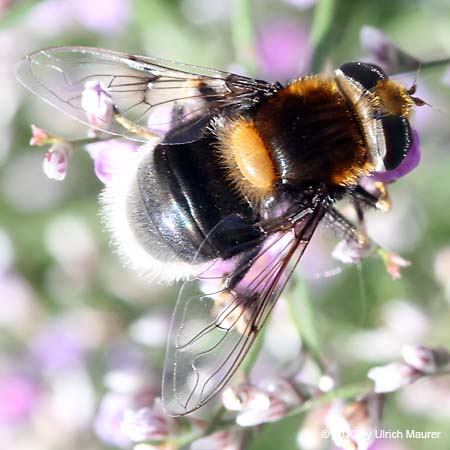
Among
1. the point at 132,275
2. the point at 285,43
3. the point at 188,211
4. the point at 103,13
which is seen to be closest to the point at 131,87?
the point at 188,211

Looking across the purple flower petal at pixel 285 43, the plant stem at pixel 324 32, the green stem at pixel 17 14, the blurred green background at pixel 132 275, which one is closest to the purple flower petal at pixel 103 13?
the blurred green background at pixel 132 275

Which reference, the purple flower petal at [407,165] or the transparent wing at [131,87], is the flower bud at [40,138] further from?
the purple flower petal at [407,165]

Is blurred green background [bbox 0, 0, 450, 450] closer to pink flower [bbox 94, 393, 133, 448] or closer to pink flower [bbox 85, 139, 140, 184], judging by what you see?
pink flower [bbox 94, 393, 133, 448]

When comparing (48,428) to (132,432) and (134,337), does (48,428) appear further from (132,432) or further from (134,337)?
(132,432)

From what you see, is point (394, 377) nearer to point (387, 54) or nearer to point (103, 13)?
point (387, 54)

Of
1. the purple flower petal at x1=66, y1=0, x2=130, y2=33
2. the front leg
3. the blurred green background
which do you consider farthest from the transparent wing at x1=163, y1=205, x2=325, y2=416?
the purple flower petal at x1=66, y1=0, x2=130, y2=33

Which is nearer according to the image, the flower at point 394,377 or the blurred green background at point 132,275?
the flower at point 394,377

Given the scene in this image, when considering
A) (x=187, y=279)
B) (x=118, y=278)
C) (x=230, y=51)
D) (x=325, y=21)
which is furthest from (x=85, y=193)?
(x=187, y=279)
